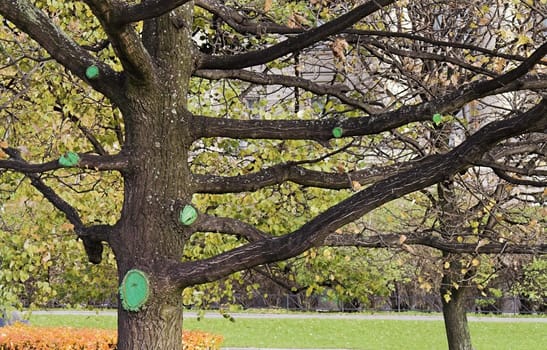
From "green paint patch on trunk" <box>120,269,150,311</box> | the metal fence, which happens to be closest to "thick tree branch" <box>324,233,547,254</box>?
"green paint patch on trunk" <box>120,269,150,311</box>

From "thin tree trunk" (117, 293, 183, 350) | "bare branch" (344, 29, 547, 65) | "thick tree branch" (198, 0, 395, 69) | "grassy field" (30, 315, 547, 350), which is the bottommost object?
"grassy field" (30, 315, 547, 350)

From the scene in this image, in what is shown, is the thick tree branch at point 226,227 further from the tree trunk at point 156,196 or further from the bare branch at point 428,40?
the bare branch at point 428,40

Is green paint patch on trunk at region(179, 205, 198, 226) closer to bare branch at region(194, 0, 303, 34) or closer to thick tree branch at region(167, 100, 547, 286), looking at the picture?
thick tree branch at region(167, 100, 547, 286)

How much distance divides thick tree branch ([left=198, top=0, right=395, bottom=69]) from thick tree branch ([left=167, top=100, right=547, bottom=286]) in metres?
0.84

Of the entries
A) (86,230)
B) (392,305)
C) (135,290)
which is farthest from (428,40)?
(392,305)

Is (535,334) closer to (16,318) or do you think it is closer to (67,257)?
(16,318)

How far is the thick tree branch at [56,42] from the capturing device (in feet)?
12.2

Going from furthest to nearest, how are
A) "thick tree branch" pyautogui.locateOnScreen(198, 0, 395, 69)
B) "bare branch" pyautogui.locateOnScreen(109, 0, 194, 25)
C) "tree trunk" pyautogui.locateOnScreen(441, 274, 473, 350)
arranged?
"tree trunk" pyautogui.locateOnScreen(441, 274, 473, 350) → "thick tree branch" pyautogui.locateOnScreen(198, 0, 395, 69) → "bare branch" pyautogui.locateOnScreen(109, 0, 194, 25)

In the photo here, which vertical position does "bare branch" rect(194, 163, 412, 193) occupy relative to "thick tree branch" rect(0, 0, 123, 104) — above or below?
below

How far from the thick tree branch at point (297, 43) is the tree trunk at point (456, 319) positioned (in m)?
5.63

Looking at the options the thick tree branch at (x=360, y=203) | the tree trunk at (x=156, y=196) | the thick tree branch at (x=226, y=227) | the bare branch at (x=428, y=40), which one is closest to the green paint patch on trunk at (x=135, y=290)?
the tree trunk at (x=156, y=196)

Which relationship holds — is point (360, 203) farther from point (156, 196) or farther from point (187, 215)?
point (156, 196)

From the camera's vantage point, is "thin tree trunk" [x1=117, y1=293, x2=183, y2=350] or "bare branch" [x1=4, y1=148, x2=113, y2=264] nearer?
"thin tree trunk" [x1=117, y1=293, x2=183, y2=350]

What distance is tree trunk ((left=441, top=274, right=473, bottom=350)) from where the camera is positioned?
357 inches
